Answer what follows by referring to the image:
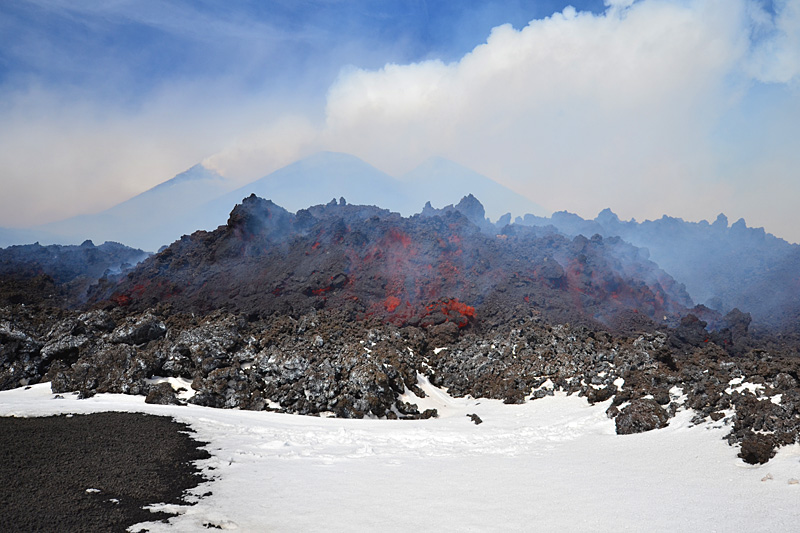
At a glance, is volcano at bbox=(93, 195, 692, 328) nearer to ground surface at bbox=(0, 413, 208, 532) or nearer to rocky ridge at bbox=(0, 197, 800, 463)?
rocky ridge at bbox=(0, 197, 800, 463)

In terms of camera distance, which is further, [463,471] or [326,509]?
[463,471]

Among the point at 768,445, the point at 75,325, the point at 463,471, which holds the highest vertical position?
the point at 75,325

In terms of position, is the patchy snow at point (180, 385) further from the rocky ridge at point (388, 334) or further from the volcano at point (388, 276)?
the volcano at point (388, 276)

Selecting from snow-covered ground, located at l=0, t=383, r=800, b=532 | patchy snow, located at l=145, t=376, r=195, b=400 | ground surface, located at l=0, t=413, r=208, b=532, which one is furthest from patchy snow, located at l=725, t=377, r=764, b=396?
patchy snow, located at l=145, t=376, r=195, b=400

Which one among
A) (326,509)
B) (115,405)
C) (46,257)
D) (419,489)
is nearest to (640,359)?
(419,489)

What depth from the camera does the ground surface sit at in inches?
294

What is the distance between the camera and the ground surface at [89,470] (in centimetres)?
746

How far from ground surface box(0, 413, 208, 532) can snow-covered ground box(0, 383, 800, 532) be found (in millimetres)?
802

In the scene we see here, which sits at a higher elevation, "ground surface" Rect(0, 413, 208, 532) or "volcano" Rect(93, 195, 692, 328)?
"volcano" Rect(93, 195, 692, 328)

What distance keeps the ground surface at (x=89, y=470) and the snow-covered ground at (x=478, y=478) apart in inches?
31.6

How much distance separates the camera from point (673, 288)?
6303 centimetres

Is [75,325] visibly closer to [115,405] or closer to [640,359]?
[115,405]

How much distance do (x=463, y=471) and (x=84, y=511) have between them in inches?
328

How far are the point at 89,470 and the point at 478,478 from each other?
29.7 feet
